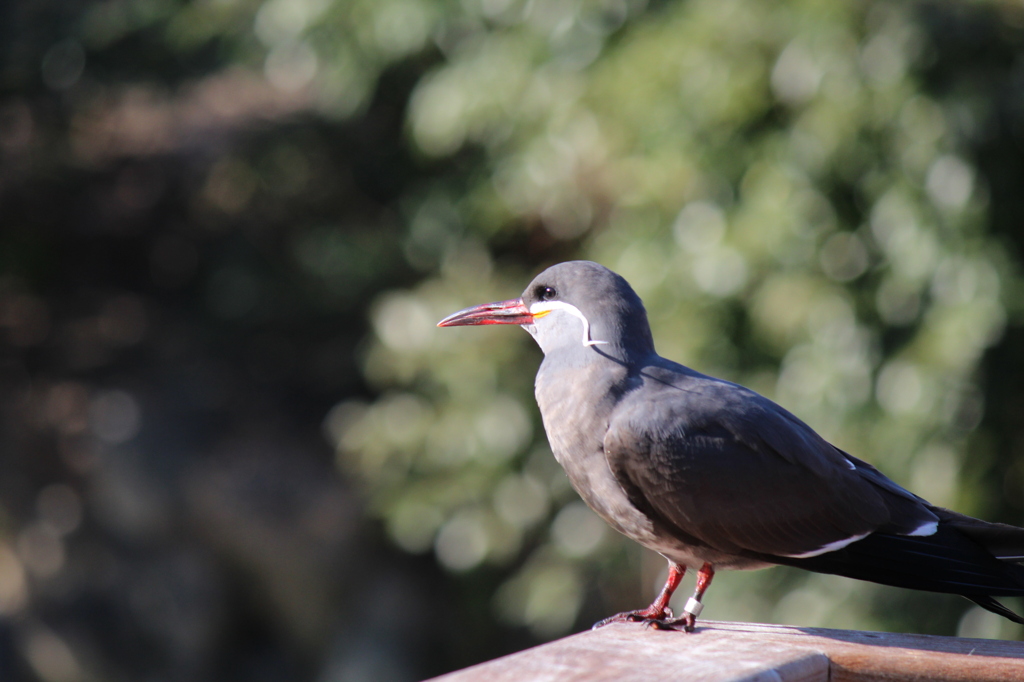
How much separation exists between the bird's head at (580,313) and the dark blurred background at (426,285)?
1219mm

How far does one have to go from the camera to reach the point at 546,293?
2.01 meters

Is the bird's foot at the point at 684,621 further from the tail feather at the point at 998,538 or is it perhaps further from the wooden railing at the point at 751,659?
the tail feather at the point at 998,538

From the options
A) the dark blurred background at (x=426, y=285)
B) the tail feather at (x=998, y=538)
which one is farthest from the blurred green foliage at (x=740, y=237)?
the tail feather at (x=998, y=538)

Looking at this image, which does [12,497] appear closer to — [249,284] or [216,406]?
[216,406]

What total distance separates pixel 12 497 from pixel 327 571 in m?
1.96

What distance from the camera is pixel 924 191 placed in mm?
2887

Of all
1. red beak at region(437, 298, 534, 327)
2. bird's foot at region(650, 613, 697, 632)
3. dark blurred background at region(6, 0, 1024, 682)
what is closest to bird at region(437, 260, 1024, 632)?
bird's foot at region(650, 613, 697, 632)

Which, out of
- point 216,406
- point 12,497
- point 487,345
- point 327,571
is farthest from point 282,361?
point 487,345

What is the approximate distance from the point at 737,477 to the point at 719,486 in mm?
39

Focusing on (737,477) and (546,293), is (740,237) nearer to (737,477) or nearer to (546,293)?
(546,293)

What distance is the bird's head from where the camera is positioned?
1.89m

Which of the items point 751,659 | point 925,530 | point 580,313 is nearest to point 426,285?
point 580,313

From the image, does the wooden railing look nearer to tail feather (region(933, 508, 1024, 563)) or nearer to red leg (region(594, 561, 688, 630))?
red leg (region(594, 561, 688, 630))

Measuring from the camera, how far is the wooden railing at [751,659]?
4.93 feet
